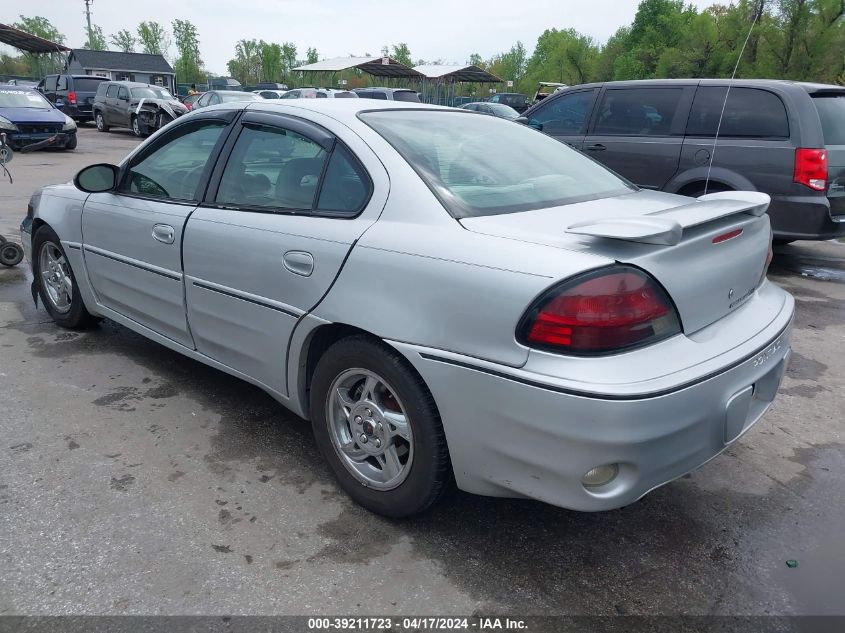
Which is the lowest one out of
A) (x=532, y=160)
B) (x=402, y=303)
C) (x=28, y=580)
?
(x=28, y=580)

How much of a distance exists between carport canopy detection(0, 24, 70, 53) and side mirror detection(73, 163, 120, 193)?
3803cm

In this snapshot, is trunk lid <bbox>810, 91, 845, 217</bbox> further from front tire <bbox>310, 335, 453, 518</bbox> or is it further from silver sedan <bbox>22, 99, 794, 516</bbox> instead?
front tire <bbox>310, 335, 453, 518</bbox>

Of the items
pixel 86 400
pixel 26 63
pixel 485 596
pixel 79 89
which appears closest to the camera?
pixel 485 596

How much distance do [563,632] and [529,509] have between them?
2.30 feet

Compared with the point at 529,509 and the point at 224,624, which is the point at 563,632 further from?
the point at 224,624

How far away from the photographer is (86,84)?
27375mm

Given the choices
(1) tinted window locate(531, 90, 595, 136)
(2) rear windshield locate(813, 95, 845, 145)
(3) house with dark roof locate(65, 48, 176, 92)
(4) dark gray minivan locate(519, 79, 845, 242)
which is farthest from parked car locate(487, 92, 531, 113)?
(2) rear windshield locate(813, 95, 845, 145)

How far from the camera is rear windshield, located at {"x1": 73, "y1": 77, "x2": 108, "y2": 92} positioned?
1064 inches

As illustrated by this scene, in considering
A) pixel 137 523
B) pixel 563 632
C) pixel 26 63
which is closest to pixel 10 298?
pixel 137 523

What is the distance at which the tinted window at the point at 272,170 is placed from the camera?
2965 mm

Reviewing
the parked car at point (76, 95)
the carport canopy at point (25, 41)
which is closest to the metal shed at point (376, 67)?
the carport canopy at point (25, 41)

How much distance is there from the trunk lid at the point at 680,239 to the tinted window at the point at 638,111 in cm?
447

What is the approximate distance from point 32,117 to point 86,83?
1277cm

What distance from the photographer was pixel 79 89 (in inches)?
1068
